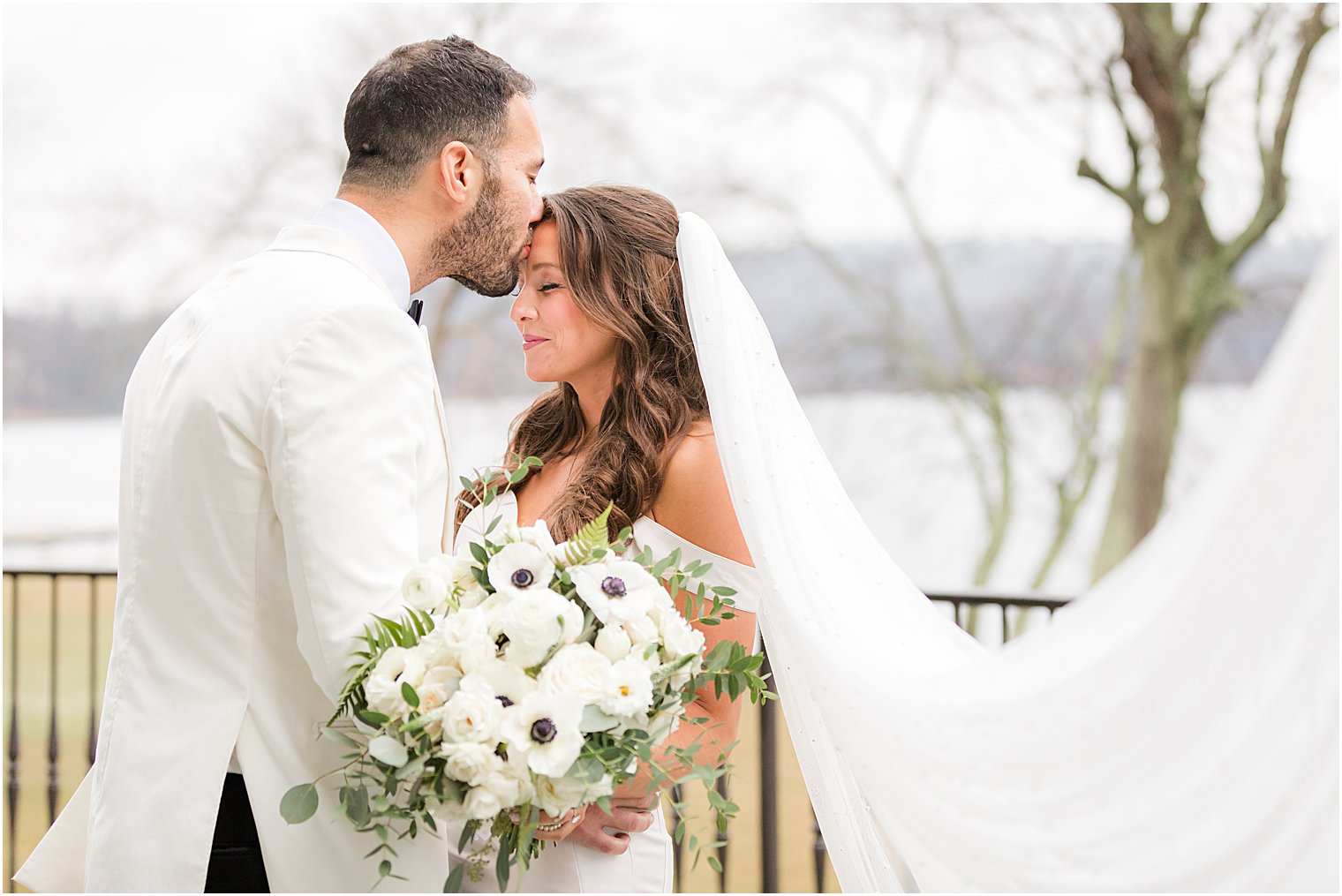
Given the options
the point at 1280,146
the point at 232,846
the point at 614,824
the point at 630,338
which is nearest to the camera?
the point at 232,846

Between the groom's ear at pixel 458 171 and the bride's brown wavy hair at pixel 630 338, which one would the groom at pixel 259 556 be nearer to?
the groom's ear at pixel 458 171

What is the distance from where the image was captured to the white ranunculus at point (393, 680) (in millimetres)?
1226

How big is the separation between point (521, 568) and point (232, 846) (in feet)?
1.75

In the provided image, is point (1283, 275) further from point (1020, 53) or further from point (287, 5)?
point (287, 5)

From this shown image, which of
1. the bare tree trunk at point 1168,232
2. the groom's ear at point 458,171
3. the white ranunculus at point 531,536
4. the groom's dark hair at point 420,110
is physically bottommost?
the white ranunculus at point 531,536

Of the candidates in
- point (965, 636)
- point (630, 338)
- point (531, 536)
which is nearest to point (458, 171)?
point (630, 338)

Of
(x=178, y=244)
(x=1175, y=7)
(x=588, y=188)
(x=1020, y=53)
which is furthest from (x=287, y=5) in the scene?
(x=588, y=188)

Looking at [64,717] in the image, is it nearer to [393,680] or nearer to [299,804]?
[299,804]

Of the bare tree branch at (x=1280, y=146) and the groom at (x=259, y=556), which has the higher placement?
the bare tree branch at (x=1280, y=146)

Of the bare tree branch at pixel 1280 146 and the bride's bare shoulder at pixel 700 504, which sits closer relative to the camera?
the bride's bare shoulder at pixel 700 504

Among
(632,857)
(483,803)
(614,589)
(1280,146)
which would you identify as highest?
(1280,146)

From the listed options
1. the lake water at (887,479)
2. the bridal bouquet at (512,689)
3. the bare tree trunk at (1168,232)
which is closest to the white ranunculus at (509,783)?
the bridal bouquet at (512,689)

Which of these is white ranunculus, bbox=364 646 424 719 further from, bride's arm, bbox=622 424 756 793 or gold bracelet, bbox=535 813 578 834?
bride's arm, bbox=622 424 756 793

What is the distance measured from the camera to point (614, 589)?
1316 millimetres
